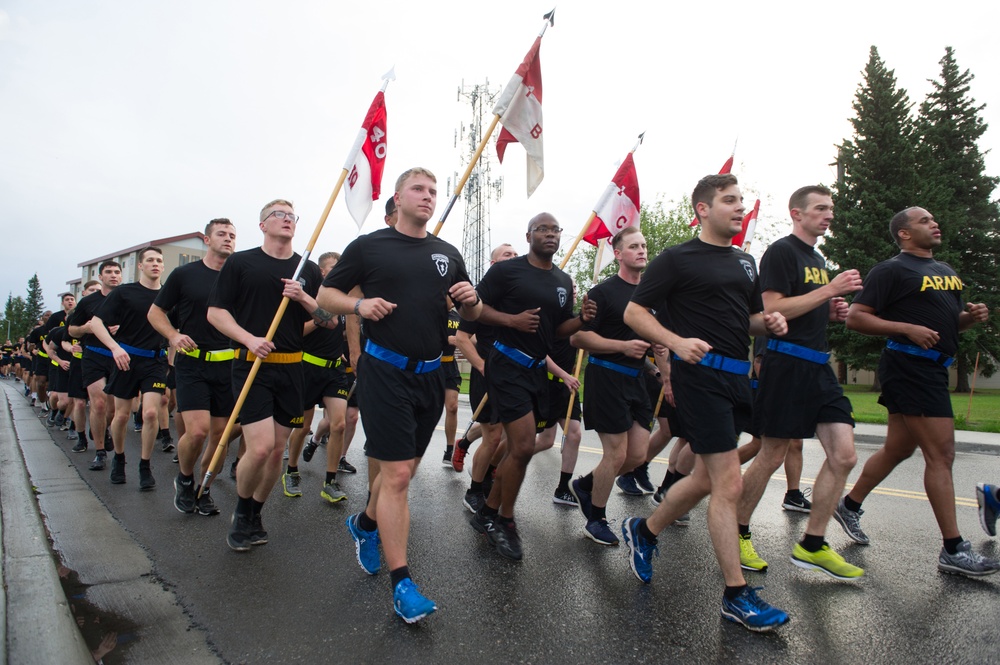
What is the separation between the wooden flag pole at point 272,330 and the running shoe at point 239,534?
71 cm

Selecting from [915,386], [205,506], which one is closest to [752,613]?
[915,386]

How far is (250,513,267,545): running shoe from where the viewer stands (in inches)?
192

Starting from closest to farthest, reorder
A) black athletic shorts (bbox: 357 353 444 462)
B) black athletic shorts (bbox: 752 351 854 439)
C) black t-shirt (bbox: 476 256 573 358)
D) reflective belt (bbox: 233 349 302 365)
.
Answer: black athletic shorts (bbox: 357 353 444 462) < black athletic shorts (bbox: 752 351 854 439) < black t-shirt (bbox: 476 256 573 358) < reflective belt (bbox: 233 349 302 365)

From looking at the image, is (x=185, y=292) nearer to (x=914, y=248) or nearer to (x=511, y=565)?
(x=511, y=565)

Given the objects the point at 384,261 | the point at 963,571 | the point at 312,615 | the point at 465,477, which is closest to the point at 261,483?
the point at 312,615

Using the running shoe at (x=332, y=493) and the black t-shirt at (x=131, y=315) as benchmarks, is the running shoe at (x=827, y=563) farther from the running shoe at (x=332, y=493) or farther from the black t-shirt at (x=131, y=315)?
the black t-shirt at (x=131, y=315)

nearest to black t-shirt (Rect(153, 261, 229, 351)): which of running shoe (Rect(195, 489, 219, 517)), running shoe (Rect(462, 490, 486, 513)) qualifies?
running shoe (Rect(195, 489, 219, 517))

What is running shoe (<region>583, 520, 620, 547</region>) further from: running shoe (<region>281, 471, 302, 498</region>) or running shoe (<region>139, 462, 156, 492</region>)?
running shoe (<region>139, 462, 156, 492</region>)

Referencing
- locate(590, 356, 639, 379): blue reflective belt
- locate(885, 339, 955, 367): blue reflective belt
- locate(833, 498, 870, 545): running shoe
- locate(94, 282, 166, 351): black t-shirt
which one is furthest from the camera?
locate(94, 282, 166, 351): black t-shirt

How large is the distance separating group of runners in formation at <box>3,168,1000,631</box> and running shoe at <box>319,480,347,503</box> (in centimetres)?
2

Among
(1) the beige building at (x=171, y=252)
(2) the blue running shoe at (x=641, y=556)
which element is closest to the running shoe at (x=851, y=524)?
(2) the blue running shoe at (x=641, y=556)

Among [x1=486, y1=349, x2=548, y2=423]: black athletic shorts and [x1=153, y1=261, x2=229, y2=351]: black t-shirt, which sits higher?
[x1=153, y1=261, x2=229, y2=351]: black t-shirt

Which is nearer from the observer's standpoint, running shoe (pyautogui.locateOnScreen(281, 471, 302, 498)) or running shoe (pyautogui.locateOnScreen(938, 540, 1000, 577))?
running shoe (pyautogui.locateOnScreen(938, 540, 1000, 577))

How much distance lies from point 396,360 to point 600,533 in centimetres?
199
